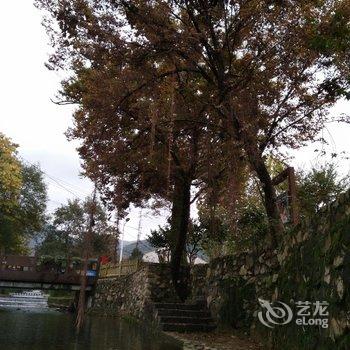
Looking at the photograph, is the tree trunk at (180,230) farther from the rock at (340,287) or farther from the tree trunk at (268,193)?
the rock at (340,287)

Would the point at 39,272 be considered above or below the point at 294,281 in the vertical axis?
above

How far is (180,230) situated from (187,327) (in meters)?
3.42

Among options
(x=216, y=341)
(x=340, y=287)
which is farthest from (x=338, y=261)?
(x=216, y=341)

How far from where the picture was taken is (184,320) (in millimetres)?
12844

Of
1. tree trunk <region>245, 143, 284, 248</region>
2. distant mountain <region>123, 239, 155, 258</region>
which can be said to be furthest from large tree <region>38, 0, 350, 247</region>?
distant mountain <region>123, 239, 155, 258</region>

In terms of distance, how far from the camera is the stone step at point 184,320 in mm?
12700

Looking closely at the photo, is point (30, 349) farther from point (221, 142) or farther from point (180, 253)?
point (180, 253)

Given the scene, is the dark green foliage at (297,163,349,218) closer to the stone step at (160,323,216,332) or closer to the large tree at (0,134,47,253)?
the stone step at (160,323,216,332)

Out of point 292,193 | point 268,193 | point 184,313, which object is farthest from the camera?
point 184,313

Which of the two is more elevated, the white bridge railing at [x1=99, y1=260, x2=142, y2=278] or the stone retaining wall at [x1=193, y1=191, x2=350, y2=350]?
the white bridge railing at [x1=99, y1=260, x2=142, y2=278]

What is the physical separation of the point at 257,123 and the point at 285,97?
146cm

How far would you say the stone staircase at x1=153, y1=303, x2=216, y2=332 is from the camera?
12.4 metres

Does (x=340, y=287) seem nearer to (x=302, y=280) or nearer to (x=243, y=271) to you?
(x=302, y=280)

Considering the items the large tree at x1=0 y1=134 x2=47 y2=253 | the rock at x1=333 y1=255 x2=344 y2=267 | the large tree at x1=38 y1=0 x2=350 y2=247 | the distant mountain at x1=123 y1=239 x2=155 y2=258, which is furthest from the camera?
the large tree at x1=0 y1=134 x2=47 y2=253
